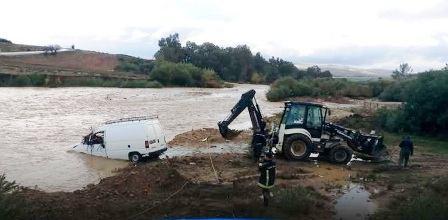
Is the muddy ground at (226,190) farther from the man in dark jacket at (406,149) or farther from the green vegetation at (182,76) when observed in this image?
the green vegetation at (182,76)

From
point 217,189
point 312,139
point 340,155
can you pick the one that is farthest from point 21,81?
point 217,189

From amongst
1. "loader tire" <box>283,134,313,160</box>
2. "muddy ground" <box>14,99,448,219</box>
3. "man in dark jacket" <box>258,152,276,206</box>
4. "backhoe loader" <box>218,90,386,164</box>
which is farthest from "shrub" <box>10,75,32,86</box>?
"man in dark jacket" <box>258,152,276,206</box>

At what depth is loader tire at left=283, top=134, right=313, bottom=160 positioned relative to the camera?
1942 cm

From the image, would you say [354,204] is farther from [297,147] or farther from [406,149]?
[297,147]

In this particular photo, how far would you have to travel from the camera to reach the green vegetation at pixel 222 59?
120000 millimetres

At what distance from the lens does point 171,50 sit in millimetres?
121625

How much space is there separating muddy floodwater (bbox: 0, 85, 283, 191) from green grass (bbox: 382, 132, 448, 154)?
33.5 ft

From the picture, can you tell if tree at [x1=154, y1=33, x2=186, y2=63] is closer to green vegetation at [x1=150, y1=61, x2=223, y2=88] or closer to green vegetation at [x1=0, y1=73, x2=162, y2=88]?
green vegetation at [x1=150, y1=61, x2=223, y2=88]

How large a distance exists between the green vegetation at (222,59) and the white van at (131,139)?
9685 cm

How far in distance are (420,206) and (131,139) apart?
12.7 metres

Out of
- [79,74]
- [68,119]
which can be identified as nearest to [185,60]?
[79,74]

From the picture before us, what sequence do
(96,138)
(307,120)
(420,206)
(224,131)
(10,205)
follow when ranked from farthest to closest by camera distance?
1. (96,138)
2. (224,131)
3. (307,120)
4. (420,206)
5. (10,205)

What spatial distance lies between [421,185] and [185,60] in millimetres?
108554

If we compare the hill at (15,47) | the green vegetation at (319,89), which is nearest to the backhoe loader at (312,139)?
the green vegetation at (319,89)
